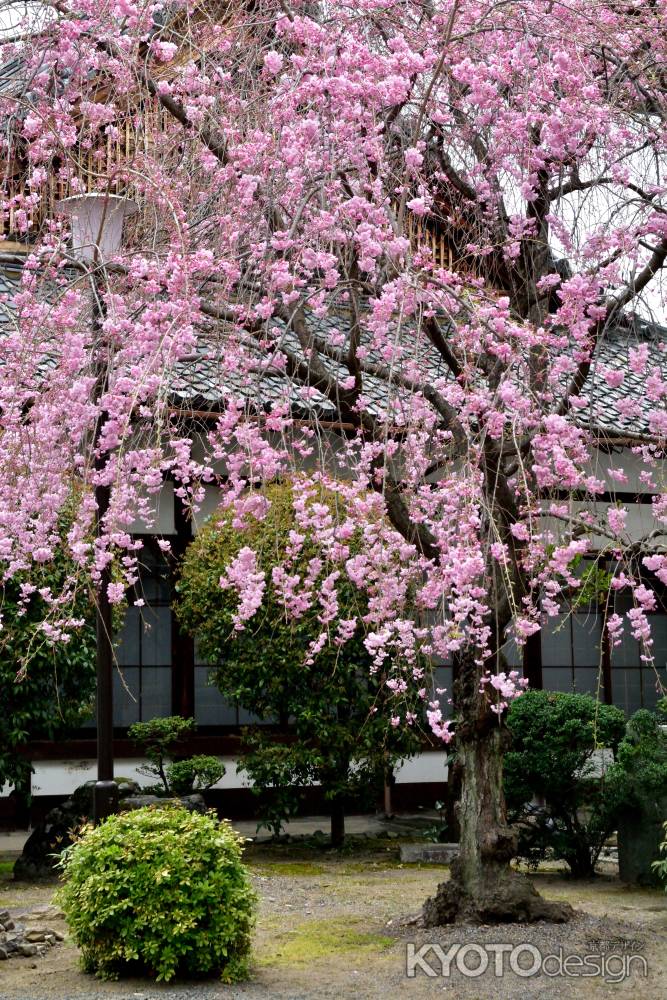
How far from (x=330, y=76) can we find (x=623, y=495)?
277 inches

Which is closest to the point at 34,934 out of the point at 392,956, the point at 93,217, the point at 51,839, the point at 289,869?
the point at 392,956

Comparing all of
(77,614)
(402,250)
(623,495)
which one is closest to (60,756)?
(77,614)

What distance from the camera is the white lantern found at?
6551 millimetres

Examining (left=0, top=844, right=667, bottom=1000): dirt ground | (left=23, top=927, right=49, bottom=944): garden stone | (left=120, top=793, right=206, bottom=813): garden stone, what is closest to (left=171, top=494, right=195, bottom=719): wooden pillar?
(left=120, top=793, right=206, bottom=813): garden stone

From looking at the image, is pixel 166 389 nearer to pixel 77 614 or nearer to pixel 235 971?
pixel 235 971

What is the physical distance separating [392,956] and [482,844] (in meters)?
0.80

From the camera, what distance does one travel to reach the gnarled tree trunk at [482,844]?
6.23 metres

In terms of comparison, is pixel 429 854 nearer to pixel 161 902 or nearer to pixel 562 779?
pixel 562 779

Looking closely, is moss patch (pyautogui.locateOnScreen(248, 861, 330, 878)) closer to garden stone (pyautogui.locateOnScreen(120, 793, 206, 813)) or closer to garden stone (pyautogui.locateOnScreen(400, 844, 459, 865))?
garden stone (pyautogui.locateOnScreen(120, 793, 206, 813))

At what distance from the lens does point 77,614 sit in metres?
8.55

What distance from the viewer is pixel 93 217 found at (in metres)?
6.95

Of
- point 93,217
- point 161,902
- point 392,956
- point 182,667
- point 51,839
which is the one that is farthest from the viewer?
point 182,667

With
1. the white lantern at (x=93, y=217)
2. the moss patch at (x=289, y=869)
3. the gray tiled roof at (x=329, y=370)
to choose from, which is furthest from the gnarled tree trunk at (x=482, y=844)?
the white lantern at (x=93, y=217)

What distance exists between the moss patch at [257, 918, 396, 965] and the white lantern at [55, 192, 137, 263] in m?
3.77
